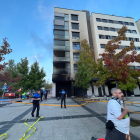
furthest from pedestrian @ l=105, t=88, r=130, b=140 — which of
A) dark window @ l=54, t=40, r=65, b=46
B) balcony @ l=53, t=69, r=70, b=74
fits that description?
dark window @ l=54, t=40, r=65, b=46

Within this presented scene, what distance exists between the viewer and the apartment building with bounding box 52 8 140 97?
19.3m

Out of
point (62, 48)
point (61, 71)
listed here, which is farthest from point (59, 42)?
point (61, 71)

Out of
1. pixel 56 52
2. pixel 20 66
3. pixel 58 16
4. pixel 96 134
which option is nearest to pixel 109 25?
pixel 58 16

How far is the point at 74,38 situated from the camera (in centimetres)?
2159

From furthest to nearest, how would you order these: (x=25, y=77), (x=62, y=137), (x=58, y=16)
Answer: (x=58, y=16) → (x=25, y=77) → (x=62, y=137)

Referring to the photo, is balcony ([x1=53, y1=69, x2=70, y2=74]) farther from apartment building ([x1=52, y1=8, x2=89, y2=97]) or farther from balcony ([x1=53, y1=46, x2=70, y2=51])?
balcony ([x1=53, y1=46, x2=70, y2=51])

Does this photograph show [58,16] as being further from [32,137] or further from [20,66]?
[32,137]

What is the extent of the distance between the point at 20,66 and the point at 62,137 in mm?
11832

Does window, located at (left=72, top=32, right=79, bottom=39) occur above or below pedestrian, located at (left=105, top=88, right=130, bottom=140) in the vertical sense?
above

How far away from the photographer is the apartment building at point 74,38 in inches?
761

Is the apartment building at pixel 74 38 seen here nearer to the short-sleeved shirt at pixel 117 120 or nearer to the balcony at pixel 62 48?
the balcony at pixel 62 48

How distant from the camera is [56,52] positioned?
2002 cm

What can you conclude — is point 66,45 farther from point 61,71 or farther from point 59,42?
point 61,71

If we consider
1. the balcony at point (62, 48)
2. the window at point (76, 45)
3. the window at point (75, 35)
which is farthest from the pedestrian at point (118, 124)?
the window at point (75, 35)
